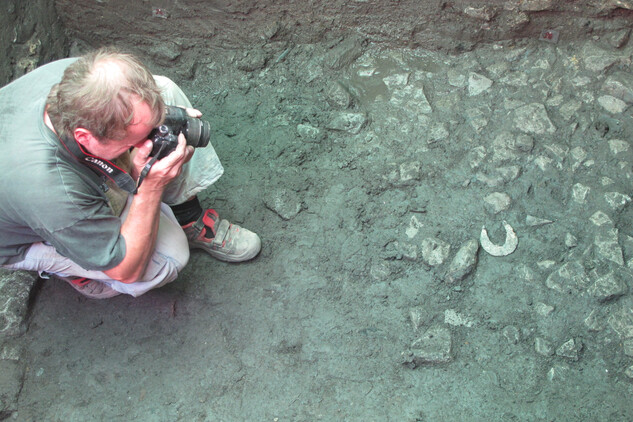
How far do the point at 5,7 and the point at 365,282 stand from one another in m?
2.25

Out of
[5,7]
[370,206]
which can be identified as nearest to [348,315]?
[370,206]

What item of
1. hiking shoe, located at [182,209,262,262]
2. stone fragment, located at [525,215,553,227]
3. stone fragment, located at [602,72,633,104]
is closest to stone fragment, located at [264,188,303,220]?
hiking shoe, located at [182,209,262,262]

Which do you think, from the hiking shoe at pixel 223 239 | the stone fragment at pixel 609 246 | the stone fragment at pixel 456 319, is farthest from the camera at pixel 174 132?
the stone fragment at pixel 609 246

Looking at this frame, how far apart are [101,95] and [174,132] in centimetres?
34

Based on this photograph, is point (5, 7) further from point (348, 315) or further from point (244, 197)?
point (348, 315)

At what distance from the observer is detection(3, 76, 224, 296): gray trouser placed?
84.4 inches

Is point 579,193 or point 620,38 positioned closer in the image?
point 579,193

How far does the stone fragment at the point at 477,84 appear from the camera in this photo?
2.94 meters

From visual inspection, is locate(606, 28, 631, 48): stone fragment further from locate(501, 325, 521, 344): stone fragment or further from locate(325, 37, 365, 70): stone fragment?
locate(501, 325, 521, 344): stone fragment

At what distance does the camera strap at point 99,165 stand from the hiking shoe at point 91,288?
589 mm

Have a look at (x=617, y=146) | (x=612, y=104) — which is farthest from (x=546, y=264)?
(x=612, y=104)

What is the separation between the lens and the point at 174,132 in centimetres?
197

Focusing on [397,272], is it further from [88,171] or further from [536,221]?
[88,171]

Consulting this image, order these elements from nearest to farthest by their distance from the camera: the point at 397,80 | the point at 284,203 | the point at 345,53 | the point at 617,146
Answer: the point at 617,146, the point at 284,203, the point at 397,80, the point at 345,53
